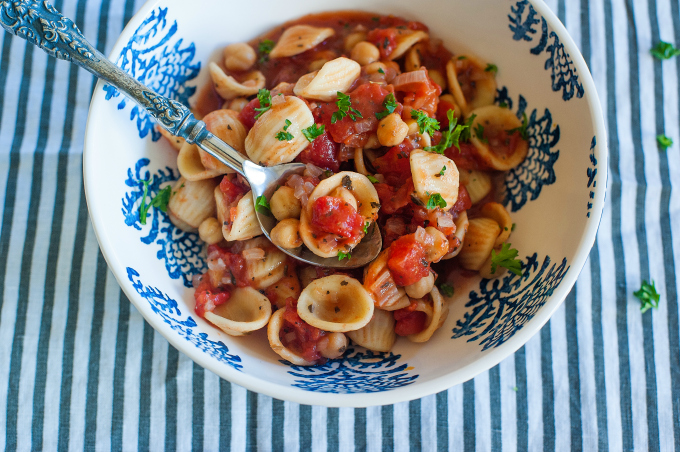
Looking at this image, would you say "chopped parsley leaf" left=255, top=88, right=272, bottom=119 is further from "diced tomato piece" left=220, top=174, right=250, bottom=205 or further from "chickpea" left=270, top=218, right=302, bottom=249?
Answer: "chickpea" left=270, top=218, right=302, bottom=249

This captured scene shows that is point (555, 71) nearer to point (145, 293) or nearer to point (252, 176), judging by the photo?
point (252, 176)

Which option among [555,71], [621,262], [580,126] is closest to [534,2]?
[555,71]

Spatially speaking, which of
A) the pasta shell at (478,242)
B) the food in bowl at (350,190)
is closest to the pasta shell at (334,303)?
the food in bowl at (350,190)

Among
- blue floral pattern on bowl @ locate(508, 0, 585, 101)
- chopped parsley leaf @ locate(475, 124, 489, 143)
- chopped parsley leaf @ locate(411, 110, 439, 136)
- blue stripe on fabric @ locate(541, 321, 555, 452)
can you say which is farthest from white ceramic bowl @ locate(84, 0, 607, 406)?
blue stripe on fabric @ locate(541, 321, 555, 452)

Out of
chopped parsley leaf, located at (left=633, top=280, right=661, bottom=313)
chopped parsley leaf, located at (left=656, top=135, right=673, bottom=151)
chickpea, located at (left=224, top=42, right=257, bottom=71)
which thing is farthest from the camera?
chopped parsley leaf, located at (left=656, top=135, right=673, bottom=151)

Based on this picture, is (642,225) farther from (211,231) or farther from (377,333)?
(211,231)

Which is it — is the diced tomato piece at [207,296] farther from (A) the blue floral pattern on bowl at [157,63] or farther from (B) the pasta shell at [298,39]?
(B) the pasta shell at [298,39]

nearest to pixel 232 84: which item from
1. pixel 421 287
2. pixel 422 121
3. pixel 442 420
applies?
pixel 422 121
